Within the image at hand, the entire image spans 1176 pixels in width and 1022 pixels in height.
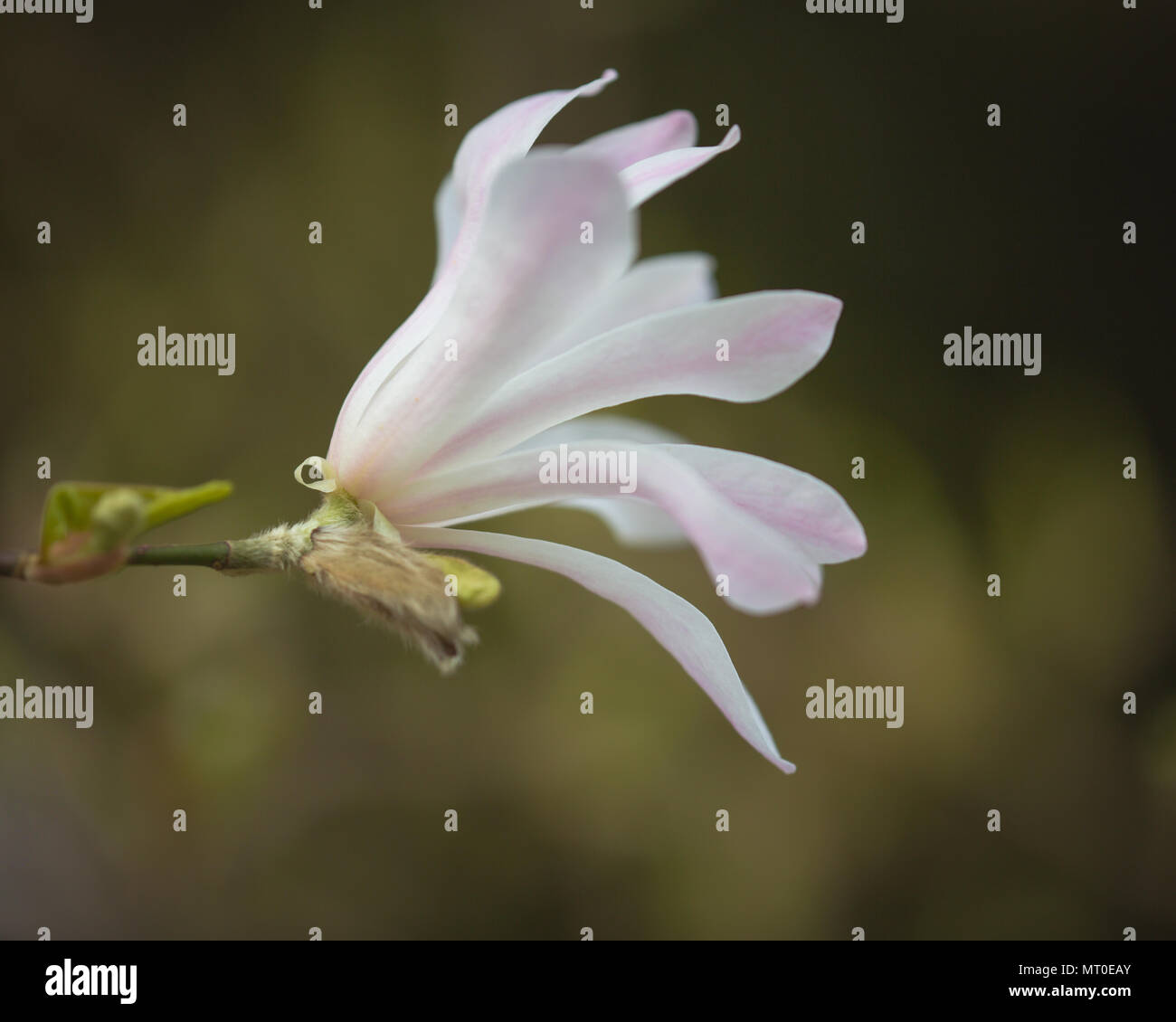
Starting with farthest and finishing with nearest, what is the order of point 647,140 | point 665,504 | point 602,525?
point 602,525, point 647,140, point 665,504

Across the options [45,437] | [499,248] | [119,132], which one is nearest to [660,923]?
[45,437]

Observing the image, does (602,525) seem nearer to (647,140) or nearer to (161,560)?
(647,140)

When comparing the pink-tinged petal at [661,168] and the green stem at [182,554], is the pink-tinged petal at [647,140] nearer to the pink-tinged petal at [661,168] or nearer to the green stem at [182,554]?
the pink-tinged petal at [661,168]

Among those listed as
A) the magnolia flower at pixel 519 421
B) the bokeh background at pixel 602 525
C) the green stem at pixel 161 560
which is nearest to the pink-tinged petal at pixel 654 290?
the magnolia flower at pixel 519 421

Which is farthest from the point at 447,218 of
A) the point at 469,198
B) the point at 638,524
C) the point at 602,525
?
the point at 602,525

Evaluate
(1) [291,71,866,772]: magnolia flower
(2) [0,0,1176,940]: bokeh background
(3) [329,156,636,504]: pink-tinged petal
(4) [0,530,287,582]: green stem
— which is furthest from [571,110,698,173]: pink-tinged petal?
(2) [0,0,1176,940]: bokeh background

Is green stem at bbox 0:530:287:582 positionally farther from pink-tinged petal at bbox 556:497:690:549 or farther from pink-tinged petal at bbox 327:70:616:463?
pink-tinged petal at bbox 556:497:690:549

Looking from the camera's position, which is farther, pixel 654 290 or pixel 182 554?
pixel 654 290
